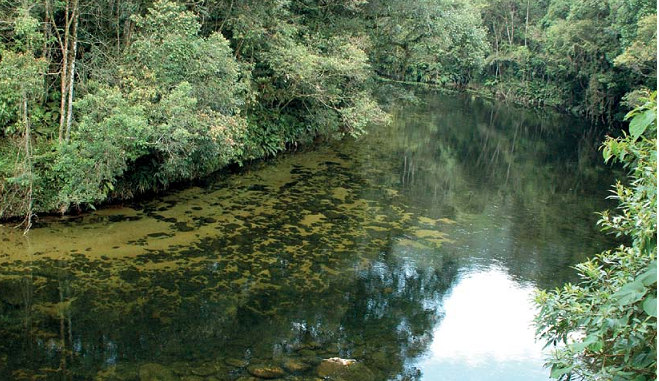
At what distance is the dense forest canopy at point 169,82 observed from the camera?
14148 millimetres

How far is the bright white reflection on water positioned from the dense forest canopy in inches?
299

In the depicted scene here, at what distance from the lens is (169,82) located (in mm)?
15633

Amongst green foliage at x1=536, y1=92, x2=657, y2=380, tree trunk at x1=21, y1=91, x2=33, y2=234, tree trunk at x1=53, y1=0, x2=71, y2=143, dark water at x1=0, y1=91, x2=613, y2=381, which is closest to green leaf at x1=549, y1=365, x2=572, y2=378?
green foliage at x1=536, y1=92, x2=657, y2=380

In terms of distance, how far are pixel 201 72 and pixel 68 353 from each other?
8.65 m

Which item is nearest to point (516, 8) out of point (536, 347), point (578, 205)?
point (578, 205)

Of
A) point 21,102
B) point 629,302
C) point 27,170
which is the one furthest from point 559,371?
point 21,102

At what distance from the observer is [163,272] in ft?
40.8

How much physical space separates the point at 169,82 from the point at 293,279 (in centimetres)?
648

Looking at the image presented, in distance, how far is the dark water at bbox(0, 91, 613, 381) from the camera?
9.73 metres

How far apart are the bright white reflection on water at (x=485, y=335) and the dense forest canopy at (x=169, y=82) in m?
7.58

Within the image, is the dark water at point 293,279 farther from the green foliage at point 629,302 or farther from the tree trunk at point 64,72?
the green foliage at point 629,302

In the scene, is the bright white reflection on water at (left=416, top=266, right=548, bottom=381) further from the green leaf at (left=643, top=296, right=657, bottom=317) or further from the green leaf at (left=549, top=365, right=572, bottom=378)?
the green leaf at (left=643, top=296, right=657, bottom=317)

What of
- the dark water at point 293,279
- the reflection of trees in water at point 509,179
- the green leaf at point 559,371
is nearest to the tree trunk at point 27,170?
the dark water at point 293,279

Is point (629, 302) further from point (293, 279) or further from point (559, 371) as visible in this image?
point (293, 279)
